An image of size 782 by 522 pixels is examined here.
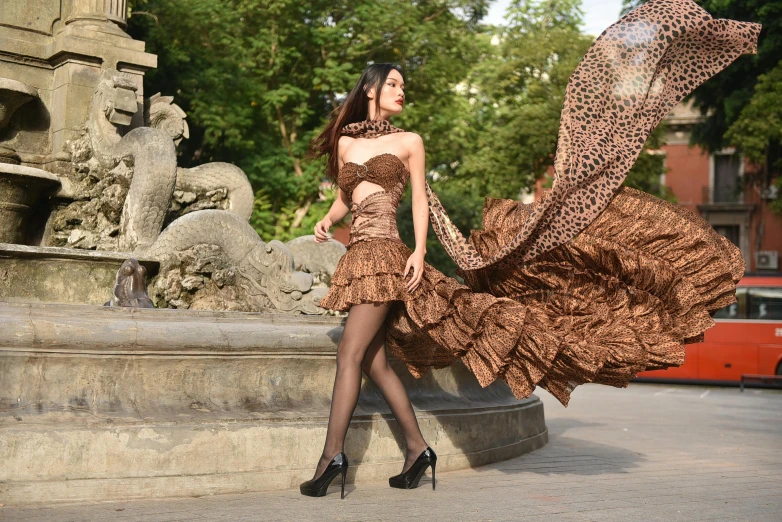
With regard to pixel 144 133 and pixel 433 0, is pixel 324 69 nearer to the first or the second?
pixel 433 0

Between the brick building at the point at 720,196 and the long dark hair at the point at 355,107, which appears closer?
the long dark hair at the point at 355,107

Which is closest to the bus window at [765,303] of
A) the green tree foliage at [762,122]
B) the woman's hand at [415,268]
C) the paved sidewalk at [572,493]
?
the green tree foliage at [762,122]

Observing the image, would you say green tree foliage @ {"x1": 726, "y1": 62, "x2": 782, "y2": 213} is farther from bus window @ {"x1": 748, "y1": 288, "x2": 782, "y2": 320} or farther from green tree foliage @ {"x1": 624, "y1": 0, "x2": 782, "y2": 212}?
bus window @ {"x1": 748, "y1": 288, "x2": 782, "y2": 320}

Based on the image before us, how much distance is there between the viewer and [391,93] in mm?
5516

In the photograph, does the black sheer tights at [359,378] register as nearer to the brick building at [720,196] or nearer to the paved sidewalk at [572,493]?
the paved sidewalk at [572,493]

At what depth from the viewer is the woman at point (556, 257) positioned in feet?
17.3

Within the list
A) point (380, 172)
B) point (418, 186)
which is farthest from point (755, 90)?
point (380, 172)

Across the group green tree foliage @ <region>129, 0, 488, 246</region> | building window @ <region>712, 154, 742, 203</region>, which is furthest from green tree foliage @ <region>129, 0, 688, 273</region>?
building window @ <region>712, 154, 742, 203</region>

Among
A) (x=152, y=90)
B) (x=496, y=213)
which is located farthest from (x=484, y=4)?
(x=496, y=213)

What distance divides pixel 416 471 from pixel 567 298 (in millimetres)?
1289

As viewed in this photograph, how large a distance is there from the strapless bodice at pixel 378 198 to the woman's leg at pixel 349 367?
39cm

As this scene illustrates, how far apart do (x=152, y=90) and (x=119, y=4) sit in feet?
38.1

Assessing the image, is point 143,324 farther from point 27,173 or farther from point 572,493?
point 27,173

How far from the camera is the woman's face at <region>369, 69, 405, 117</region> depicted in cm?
551
